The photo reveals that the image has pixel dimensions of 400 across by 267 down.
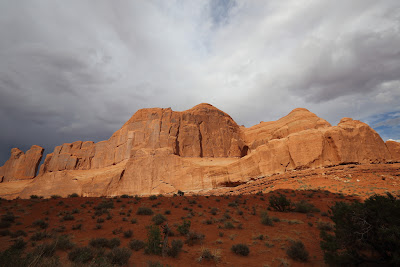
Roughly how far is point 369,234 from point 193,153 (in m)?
43.8

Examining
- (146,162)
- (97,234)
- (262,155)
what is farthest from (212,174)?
(97,234)

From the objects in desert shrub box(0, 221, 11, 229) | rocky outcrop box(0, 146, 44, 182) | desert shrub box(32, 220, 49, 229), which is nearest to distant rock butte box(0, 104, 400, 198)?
rocky outcrop box(0, 146, 44, 182)

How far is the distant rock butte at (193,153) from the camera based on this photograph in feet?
87.5

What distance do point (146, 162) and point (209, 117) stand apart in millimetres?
21048

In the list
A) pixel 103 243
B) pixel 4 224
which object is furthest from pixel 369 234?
pixel 4 224

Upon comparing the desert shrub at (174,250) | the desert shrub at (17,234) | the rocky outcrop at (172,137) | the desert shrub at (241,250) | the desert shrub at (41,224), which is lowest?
the desert shrub at (241,250)

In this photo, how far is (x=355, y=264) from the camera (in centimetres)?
477

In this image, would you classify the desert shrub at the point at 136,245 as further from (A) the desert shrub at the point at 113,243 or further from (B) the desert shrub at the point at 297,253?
(B) the desert shrub at the point at 297,253

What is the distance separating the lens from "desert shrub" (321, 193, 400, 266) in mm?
4457

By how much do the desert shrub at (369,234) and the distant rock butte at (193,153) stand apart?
24.4m

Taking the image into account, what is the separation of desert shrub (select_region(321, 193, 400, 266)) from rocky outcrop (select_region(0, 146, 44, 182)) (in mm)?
86447

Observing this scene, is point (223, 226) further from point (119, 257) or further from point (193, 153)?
point (193, 153)

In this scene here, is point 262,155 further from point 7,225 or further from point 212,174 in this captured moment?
point 7,225

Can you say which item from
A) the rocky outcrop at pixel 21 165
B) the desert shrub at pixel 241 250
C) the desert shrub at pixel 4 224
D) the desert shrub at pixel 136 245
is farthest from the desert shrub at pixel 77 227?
the rocky outcrop at pixel 21 165
